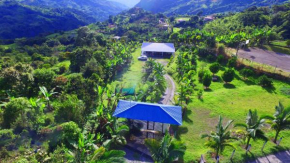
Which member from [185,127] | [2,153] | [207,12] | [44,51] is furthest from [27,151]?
[207,12]

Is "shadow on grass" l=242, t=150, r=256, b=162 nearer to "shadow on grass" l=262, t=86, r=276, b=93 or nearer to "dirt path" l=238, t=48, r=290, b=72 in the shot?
"shadow on grass" l=262, t=86, r=276, b=93

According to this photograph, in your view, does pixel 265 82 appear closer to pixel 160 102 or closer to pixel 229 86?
pixel 229 86

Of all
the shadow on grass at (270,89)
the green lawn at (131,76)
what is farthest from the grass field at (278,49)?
the green lawn at (131,76)

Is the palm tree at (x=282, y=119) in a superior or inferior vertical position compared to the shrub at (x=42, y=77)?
inferior

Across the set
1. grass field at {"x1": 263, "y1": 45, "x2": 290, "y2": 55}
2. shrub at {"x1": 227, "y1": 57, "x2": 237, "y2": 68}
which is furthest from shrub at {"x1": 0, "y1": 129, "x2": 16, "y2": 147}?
grass field at {"x1": 263, "y1": 45, "x2": 290, "y2": 55}

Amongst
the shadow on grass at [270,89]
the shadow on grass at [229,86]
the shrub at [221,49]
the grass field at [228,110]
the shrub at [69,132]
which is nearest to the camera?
the shrub at [69,132]

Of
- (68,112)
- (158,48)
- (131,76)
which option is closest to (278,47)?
(158,48)

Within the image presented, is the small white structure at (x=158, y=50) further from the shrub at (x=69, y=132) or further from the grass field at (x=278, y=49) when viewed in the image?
the shrub at (x=69, y=132)
